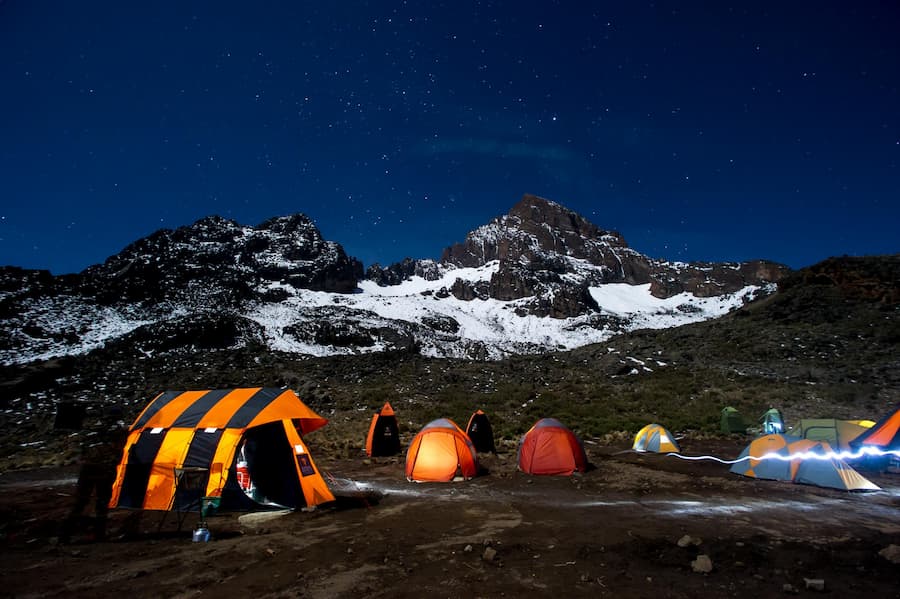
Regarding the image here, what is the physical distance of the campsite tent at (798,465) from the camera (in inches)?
433

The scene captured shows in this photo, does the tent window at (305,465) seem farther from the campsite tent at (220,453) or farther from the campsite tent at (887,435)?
the campsite tent at (887,435)

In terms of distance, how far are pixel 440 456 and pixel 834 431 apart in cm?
1203

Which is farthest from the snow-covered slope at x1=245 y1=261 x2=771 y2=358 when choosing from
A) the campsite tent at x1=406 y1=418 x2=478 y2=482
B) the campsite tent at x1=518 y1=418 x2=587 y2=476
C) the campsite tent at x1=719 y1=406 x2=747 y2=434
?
the campsite tent at x1=518 y1=418 x2=587 y2=476

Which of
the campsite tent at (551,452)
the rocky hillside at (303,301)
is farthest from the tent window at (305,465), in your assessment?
the rocky hillside at (303,301)

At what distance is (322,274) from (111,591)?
131 meters

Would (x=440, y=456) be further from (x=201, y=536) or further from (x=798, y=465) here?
(x=798, y=465)

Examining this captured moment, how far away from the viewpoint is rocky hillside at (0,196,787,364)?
55.4 meters

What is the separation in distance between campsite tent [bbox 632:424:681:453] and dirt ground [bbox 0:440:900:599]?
5.57 m

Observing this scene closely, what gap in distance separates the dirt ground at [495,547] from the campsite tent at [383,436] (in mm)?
6061

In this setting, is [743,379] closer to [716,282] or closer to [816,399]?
[816,399]

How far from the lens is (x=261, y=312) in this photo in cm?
8131

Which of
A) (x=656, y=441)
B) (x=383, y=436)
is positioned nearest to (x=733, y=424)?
(x=656, y=441)

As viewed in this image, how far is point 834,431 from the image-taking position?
13703mm

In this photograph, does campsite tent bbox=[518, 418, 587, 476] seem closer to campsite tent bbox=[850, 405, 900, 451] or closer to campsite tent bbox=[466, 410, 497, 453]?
campsite tent bbox=[466, 410, 497, 453]
